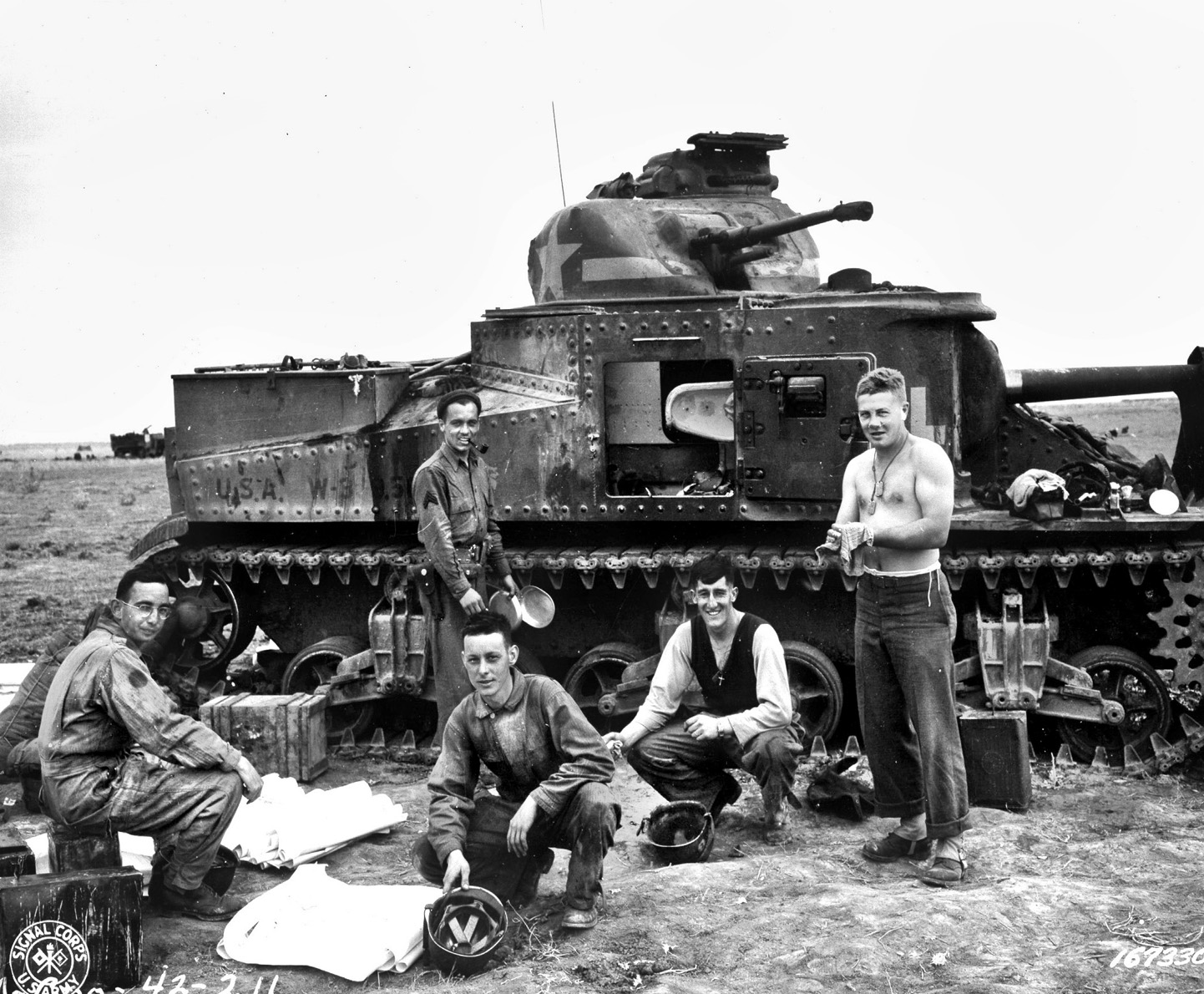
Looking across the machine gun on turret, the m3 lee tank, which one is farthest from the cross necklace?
the machine gun on turret

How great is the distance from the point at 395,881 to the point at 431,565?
8.03ft

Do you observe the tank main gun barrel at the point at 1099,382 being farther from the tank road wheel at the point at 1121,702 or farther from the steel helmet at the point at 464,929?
the steel helmet at the point at 464,929

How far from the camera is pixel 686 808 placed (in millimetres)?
6656

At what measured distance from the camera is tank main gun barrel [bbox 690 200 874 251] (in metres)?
8.95

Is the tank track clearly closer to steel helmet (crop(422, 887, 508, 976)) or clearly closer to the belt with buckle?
the belt with buckle

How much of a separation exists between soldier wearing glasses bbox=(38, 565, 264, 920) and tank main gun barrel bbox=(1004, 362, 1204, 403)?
216 inches

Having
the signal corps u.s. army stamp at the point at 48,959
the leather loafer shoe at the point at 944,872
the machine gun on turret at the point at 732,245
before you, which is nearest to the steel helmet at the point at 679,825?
the leather loafer shoe at the point at 944,872

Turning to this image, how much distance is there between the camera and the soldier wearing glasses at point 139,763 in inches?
221

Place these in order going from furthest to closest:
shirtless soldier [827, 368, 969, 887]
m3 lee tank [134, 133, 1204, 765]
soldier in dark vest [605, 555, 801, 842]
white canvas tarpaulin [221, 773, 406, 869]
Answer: m3 lee tank [134, 133, 1204, 765]
white canvas tarpaulin [221, 773, 406, 869]
soldier in dark vest [605, 555, 801, 842]
shirtless soldier [827, 368, 969, 887]

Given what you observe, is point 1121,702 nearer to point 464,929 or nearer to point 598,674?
point 598,674

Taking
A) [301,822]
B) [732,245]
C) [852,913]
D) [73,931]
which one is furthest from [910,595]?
[732,245]

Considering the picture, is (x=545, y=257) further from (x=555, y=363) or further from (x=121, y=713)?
(x=121, y=713)

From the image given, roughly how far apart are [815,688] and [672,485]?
1.53m

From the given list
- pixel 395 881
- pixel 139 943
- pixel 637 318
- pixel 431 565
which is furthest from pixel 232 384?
pixel 139 943
